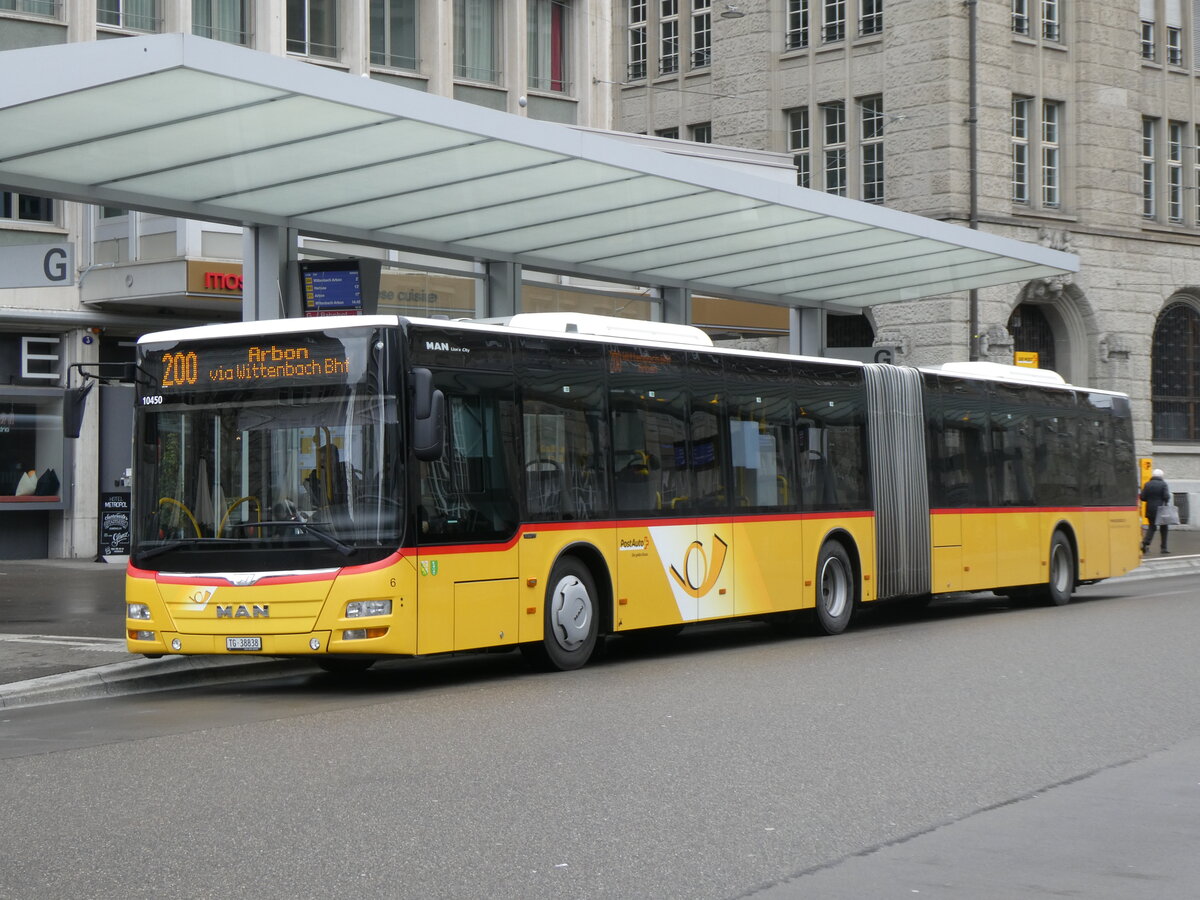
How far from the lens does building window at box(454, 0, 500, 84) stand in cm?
3061

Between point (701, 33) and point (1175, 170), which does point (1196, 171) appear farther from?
point (701, 33)

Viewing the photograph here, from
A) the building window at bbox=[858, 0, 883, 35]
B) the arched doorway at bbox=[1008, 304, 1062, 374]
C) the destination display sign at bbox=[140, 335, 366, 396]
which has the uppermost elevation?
the building window at bbox=[858, 0, 883, 35]

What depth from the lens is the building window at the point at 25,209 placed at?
1065 inches

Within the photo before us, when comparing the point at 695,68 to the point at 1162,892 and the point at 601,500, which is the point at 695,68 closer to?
the point at 601,500

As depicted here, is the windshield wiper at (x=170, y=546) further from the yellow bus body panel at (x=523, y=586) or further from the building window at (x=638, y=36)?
the building window at (x=638, y=36)

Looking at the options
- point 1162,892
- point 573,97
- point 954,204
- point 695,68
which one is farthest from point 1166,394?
point 1162,892

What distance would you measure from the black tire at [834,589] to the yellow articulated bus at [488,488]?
3 centimetres

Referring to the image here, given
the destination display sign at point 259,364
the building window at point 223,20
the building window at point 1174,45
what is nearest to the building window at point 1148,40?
the building window at point 1174,45

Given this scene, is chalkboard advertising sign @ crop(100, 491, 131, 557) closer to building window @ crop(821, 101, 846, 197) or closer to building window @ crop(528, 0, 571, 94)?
building window @ crop(528, 0, 571, 94)

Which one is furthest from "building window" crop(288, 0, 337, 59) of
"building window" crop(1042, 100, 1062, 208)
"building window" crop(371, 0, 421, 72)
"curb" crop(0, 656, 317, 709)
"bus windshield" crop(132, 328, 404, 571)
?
"building window" crop(1042, 100, 1062, 208)

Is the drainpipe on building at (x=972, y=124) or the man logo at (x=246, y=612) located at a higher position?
the drainpipe on building at (x=972, y=124)

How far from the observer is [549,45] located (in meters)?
32.1

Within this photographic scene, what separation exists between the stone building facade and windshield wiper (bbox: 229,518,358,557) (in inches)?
1050

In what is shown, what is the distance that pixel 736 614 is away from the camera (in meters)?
16.5
